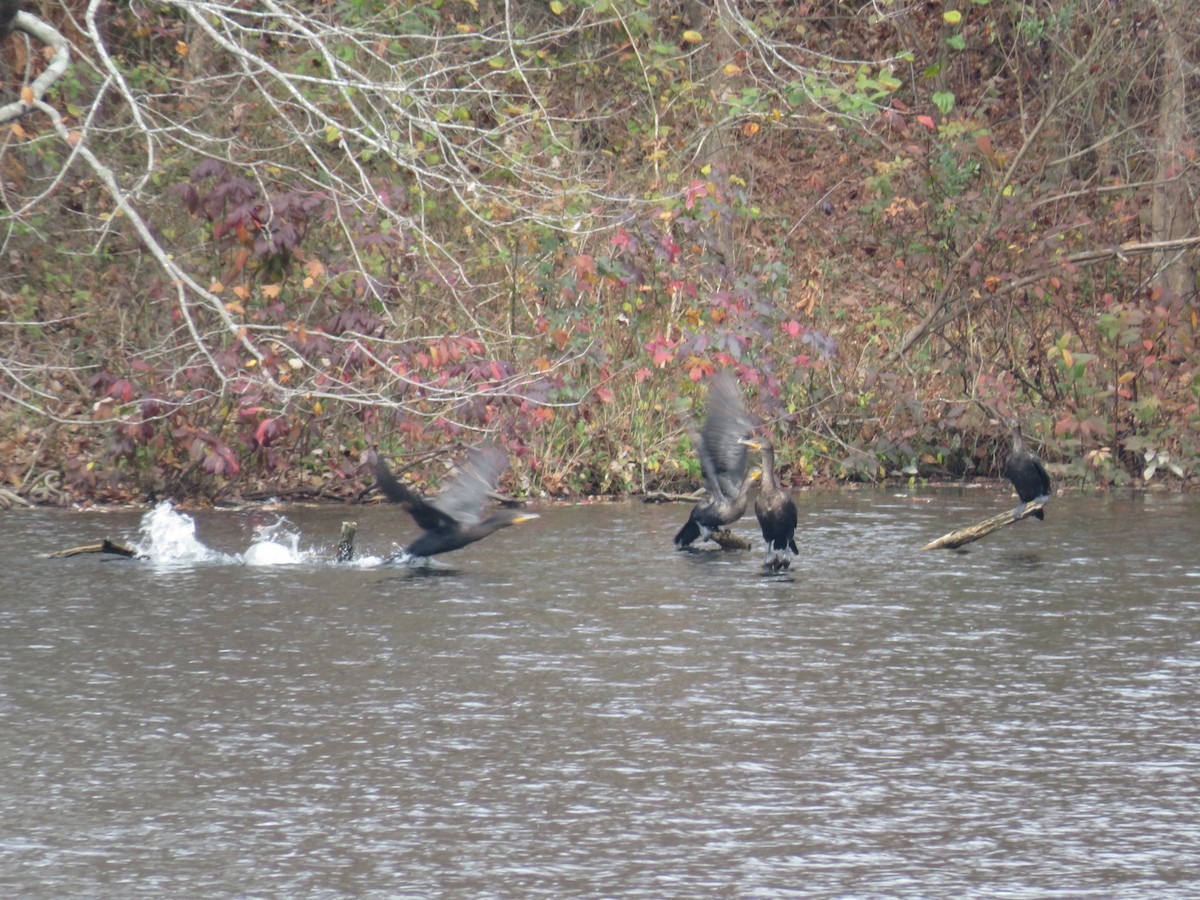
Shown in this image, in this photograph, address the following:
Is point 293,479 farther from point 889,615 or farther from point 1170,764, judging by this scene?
point 1170,764

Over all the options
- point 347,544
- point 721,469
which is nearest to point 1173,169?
point 721,469

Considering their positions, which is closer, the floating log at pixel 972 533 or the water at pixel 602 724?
the water at pixel 602 724

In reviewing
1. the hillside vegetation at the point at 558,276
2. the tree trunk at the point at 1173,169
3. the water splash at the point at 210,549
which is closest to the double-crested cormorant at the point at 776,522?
the water splash at the point at 210,549

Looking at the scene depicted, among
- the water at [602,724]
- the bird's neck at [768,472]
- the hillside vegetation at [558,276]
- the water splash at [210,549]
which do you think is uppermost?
the hillside vegetation at [558,276]

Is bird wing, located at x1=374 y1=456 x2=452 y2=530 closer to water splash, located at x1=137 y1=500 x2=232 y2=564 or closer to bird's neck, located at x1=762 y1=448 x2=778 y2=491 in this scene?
water splash, located at x1=137 y1=500 x2=232 y2=564

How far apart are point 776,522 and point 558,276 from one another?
24.1ft

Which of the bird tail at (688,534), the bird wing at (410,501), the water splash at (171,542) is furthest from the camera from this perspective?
the bird tail at (688,534)

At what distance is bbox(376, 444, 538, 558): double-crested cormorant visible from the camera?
40.1 ft

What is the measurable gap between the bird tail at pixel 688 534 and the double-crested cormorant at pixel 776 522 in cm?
79

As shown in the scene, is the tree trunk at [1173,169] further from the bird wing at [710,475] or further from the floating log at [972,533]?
the bird wing at [710,475]

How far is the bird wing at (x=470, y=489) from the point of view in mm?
12398

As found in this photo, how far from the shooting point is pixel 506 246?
18.7 meters

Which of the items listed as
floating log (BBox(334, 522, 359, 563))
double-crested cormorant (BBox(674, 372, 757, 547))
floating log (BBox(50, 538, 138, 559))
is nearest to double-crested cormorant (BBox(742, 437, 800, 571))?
double-crested cormorant (BBox(674, 372, 757, 547))

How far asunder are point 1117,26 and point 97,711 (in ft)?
50.6
